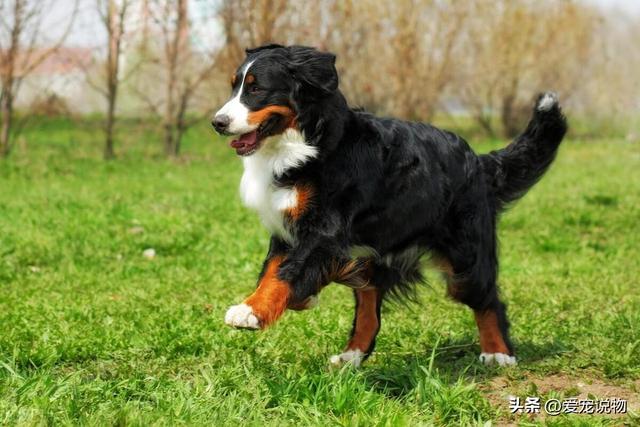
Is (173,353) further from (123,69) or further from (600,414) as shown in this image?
(123,69)

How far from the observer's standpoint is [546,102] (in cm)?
447

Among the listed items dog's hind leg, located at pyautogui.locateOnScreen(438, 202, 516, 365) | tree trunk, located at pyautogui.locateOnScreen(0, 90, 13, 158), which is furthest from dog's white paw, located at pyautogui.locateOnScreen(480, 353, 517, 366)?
tree trunk, located at pyautogui.locateOnScreen(0, 90, 13, 158)

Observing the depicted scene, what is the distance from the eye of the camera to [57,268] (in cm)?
642

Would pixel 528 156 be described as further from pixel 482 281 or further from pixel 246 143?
pixel 246 143

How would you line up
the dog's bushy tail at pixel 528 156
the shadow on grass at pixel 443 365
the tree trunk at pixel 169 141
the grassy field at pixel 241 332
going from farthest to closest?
the tree trunk at pixel 169 141 < the dog's bushy tail at pixel 528 156 < the shadow on grass at pixel 443 365 < the grassy field at pixel 241 332

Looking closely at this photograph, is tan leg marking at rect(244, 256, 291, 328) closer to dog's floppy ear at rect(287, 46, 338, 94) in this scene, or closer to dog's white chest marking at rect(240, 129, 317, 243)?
dog's white chest marking at rect(240, 129, 317, 243)

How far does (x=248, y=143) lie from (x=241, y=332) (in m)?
1.40

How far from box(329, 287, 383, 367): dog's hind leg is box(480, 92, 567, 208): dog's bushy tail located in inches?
33.7

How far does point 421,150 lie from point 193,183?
8.06 meters

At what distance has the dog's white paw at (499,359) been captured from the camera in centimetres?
411

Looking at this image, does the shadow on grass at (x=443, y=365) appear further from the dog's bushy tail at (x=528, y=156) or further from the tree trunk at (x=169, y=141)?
the tree trunk at (x=169, y=141)

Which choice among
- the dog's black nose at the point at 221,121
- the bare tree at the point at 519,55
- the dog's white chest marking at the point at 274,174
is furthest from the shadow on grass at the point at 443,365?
the bare tree at the point at 519,55

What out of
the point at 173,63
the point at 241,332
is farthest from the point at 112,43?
the point at 241,332

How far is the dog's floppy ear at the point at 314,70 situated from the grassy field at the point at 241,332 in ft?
3.92
